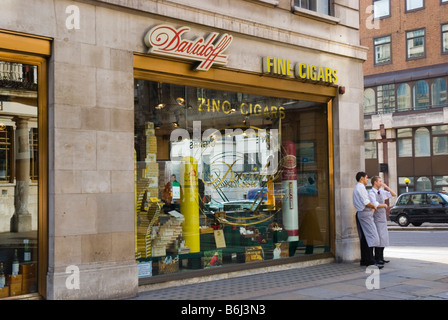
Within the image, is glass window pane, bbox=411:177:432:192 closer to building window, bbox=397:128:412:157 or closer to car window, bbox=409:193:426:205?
building window, bbox=397:128:412:157

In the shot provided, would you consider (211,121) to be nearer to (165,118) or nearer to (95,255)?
(165,118)

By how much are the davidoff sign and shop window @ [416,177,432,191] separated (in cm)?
3105

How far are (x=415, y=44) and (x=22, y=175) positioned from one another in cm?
3600

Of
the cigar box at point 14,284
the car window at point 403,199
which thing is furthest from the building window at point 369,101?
the cigar box at point 14,284

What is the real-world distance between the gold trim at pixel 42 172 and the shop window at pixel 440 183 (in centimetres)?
3343

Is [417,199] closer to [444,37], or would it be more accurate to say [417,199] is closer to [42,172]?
[444,37]

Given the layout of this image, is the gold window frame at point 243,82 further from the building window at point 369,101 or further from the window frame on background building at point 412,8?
the window frame on background building at point 412,8

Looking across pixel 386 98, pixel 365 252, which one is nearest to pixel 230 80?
pixel 365 252

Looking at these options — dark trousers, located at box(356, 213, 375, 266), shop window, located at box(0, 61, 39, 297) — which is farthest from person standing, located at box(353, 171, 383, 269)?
shop window, located at box(0, 61, 39, 297)

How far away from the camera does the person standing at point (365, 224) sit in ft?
37.6

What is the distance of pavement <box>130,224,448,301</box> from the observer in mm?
8578

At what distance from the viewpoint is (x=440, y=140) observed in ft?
123

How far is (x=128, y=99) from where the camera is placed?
8.91 metres
